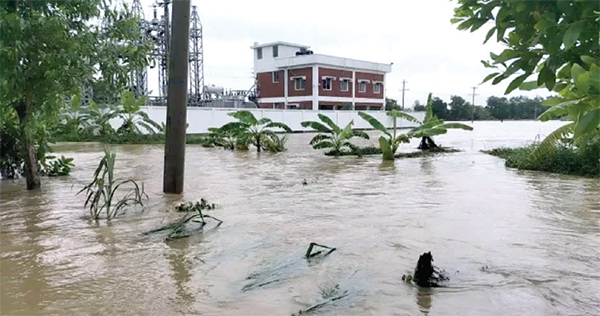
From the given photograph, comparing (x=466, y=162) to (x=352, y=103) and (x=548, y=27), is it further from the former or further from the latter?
(x=352, y=103)

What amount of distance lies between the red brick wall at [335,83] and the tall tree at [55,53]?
113ft

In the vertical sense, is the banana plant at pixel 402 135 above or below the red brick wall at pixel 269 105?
below

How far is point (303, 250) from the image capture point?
418 centimetres

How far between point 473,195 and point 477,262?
368 centimetres

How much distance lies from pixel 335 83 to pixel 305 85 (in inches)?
113

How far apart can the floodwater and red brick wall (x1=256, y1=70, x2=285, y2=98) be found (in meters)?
36.0

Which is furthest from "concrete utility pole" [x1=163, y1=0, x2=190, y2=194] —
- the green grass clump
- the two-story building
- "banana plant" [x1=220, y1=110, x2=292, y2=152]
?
the two-story building

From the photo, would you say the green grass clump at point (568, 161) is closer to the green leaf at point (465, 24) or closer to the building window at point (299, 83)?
the green leaf at point (465, 24)

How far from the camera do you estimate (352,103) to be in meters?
43.8

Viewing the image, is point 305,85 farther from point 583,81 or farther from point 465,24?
point 583,81

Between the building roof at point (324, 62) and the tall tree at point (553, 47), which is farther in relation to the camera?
the building roof at point (324, 62)

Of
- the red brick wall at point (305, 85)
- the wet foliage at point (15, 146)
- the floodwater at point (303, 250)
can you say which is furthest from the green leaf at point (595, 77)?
the red brick wall at point (305, 85)

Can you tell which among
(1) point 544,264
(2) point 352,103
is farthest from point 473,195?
(2) point 352,103

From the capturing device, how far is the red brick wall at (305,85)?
4090 centimetres
